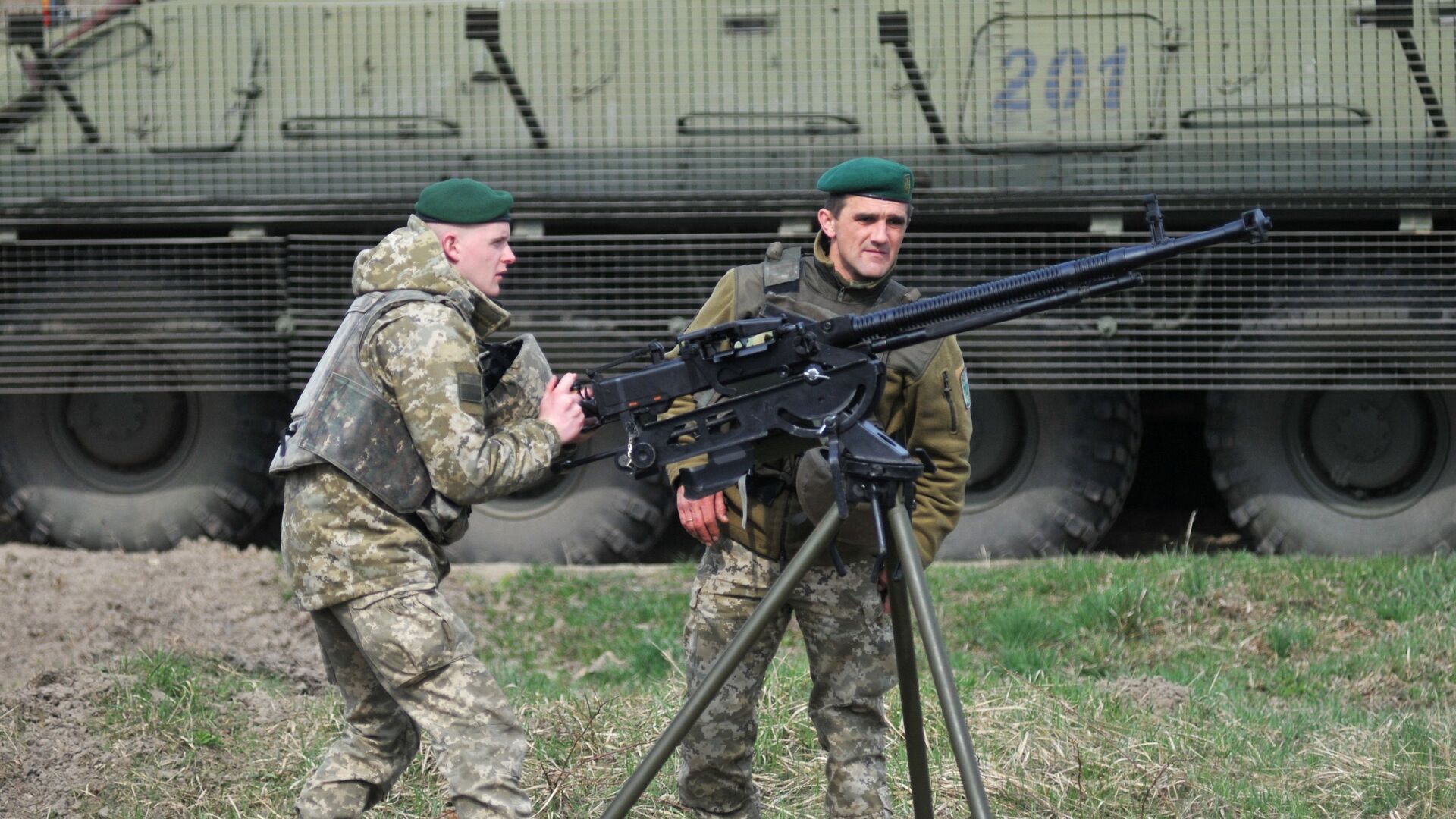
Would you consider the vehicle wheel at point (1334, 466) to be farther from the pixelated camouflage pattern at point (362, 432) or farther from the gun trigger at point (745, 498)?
the pixelated camouflage pattern at point (362, 432)

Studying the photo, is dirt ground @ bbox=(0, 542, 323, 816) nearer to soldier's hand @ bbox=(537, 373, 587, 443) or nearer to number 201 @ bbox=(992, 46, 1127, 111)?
soldier's hand @ bbox=(537, 373, 587, 443)

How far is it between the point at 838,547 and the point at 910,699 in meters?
0.46

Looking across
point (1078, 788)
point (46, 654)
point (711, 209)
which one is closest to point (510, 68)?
point (711, 209)

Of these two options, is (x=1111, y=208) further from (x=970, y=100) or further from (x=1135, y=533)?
(x=1135, y=533)

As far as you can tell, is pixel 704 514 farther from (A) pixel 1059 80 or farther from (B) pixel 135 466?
(B) pixel 135 466

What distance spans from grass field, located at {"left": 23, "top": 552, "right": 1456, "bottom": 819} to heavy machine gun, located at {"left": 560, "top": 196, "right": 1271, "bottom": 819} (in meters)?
1.11

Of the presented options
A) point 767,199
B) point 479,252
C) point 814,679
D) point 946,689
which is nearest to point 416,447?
point 479,252

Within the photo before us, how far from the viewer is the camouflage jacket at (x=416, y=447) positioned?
3.54 meters

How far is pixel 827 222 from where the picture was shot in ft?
13.3

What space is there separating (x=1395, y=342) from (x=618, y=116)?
11.4ft

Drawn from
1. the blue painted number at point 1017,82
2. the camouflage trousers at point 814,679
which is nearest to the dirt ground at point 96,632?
the camouflage trousers at point 814,679

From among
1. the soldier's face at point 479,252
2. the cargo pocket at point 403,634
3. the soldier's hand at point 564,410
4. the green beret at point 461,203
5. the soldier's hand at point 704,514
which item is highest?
the green beret at point 461,203

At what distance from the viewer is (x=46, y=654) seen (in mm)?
6285

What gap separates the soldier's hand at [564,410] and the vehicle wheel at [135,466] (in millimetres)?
4950
